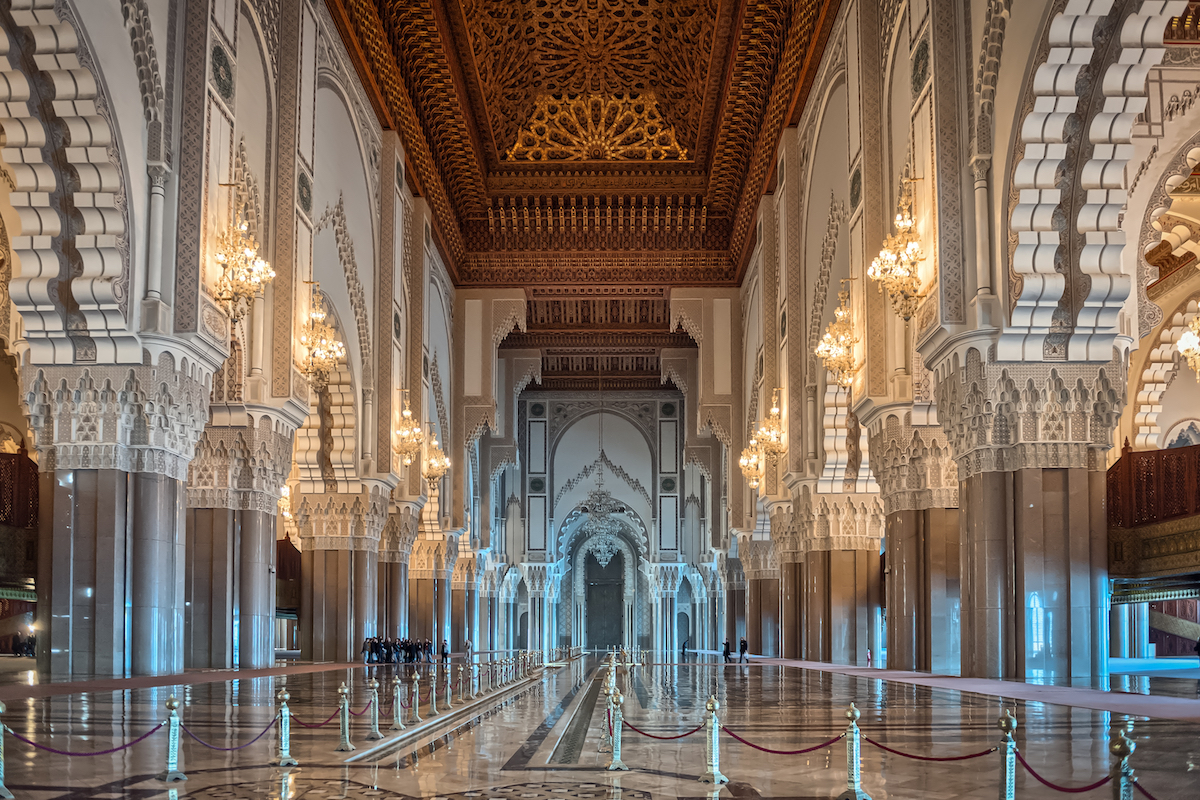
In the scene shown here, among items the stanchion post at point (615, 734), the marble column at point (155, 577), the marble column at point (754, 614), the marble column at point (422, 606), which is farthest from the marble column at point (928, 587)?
the marble column at point (422, 606)

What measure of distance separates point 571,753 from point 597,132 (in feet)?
51.3

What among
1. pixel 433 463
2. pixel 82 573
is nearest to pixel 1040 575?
pixel 82 573

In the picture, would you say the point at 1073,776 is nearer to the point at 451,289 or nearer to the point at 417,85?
the point at 417,85

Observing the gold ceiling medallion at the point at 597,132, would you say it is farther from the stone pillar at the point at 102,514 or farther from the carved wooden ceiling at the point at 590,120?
the stone pillar at the point at 102,514

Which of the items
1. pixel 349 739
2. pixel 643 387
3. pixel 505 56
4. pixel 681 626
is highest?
pixel 505 56

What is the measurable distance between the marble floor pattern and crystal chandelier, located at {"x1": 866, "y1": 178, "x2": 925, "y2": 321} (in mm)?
3140

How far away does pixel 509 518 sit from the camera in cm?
3155

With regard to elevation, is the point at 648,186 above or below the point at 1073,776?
above

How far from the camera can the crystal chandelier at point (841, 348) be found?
39.8ft

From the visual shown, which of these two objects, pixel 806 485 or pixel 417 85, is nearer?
pixel 806 485

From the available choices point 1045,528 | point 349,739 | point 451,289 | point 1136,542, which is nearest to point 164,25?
point 349,739

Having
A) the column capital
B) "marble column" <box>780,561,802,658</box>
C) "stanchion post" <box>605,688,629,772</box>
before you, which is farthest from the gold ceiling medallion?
"stanchion post" <box>605,688,629,772</box>

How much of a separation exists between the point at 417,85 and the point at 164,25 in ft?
25.7

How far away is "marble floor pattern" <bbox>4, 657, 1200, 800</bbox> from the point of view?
405cm
